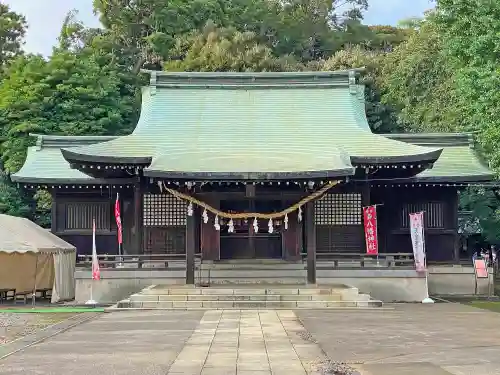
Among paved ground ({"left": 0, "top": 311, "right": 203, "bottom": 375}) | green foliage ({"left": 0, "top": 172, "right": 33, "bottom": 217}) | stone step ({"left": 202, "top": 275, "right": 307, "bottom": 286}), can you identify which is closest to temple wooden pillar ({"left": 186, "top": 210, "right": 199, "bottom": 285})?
stone step ({"left": 202, "top": 275, "right": 307, "bottom": 286})

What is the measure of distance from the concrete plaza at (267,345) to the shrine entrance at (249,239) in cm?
710

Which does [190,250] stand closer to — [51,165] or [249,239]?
[249,239]

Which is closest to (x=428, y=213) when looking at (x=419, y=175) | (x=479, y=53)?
(x=419, y=175)

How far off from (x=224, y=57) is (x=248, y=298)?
27262 mm

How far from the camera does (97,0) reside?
161 feet

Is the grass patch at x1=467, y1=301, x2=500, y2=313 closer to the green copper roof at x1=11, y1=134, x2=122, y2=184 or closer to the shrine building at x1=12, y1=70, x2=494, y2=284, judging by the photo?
the shrine building at x1=12, y1=70, x2=494, y2=284

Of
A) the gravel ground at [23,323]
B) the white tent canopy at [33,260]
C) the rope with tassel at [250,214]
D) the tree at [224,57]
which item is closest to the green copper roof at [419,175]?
the white tent canopy at [33,260]

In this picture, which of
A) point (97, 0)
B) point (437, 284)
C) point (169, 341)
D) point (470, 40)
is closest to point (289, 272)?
point (437, 284)

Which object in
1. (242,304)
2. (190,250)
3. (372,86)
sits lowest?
(242,304)

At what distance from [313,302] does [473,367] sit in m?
9.45

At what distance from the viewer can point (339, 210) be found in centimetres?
2339

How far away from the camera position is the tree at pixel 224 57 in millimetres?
43188

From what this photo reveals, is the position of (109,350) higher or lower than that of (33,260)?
lower

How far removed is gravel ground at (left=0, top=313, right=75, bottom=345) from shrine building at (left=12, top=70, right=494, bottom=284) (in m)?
4.66
